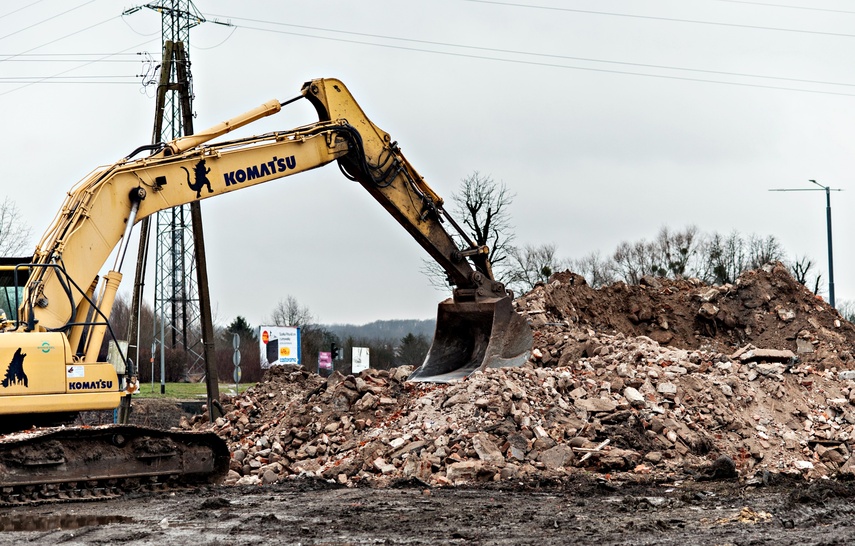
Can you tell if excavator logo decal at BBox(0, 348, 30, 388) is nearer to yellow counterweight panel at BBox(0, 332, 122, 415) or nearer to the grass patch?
yellow counterweight panel at BBox(0, 332, 122, 415)

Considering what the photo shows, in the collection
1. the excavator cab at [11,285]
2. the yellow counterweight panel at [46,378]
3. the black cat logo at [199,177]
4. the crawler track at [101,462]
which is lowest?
the crawler track at [101,462]

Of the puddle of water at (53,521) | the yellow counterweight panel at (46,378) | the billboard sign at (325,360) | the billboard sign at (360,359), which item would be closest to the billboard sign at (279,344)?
the billboard sign at (325,360)

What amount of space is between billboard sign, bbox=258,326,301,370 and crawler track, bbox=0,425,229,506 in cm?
2129

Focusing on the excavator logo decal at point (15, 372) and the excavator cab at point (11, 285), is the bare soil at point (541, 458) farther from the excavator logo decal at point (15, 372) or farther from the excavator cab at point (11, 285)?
the excavator cab at point (11, 285)

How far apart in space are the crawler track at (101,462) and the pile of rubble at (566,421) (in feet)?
5.37

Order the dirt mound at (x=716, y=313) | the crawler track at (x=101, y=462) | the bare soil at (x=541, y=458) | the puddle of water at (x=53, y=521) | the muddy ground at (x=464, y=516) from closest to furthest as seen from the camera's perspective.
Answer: the muddy ground at (x=464, y=516), the bare soil at (x=541, y=458), the puddle of water at (x=53, y=521), the crawler track at (x=101, y=462), the dirt mound at (x=716, y=313)

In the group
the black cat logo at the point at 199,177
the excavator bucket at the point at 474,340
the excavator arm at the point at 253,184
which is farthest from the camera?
the excavator bucket at the point at 474,340

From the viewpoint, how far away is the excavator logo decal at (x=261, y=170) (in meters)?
13.2

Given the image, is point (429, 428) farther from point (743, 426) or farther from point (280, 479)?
point (743, 426)

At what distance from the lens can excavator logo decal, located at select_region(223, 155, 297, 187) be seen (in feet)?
43.3

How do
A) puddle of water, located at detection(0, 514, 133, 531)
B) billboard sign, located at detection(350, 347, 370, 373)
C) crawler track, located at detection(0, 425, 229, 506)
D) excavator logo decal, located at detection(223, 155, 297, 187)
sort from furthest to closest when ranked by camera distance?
billboard sign, located at detection(350, 347, 370, 373) < excavator logo decal, located at detection(223, 155, 297, 187) < crawler track, located at detection(0, 425, 229, 506) < puddle of water, located at detection(0, 514, 133, 531)

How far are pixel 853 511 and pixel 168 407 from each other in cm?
2053

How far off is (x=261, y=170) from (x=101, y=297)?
297cm

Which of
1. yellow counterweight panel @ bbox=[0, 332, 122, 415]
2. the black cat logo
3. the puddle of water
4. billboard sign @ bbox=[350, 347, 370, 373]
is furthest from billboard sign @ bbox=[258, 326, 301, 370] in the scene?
the puddle of water
